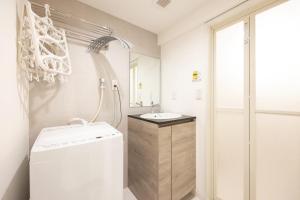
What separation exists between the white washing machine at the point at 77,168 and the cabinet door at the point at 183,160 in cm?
70

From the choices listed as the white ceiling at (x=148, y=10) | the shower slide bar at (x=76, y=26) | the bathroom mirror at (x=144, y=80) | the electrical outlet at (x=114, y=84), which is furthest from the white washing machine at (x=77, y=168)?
the white ceiling at (x=148, y=10)

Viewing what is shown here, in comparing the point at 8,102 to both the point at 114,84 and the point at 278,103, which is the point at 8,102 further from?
the point at 278,103

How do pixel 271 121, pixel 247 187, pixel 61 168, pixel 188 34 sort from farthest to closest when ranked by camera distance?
pixel 188 34, pixel 247 187, pixel 271 121, pixel 61 168

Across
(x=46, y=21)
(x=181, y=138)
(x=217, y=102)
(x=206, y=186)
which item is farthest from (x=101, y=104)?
(x=206, y=186)

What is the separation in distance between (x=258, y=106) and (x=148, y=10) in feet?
5.27

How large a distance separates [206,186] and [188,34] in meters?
1.92

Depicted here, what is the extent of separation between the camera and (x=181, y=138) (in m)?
1.47

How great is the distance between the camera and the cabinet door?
141cm

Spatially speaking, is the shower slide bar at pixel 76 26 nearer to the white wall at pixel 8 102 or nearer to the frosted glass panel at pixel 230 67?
the white wall at pixel 8 102

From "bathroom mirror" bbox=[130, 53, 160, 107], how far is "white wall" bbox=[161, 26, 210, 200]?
5.3 inches

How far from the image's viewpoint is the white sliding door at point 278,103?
1.02m

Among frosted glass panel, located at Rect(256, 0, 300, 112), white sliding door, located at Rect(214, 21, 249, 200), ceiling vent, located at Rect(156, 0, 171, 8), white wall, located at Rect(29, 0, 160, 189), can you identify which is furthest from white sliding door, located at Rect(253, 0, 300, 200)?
white wall, located at Rect(29, 0, 160, 189)

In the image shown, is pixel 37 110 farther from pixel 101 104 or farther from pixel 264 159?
pixel 264 159

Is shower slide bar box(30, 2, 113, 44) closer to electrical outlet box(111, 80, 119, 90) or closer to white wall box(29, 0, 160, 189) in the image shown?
white wall box(29, 0, 160, 189)
